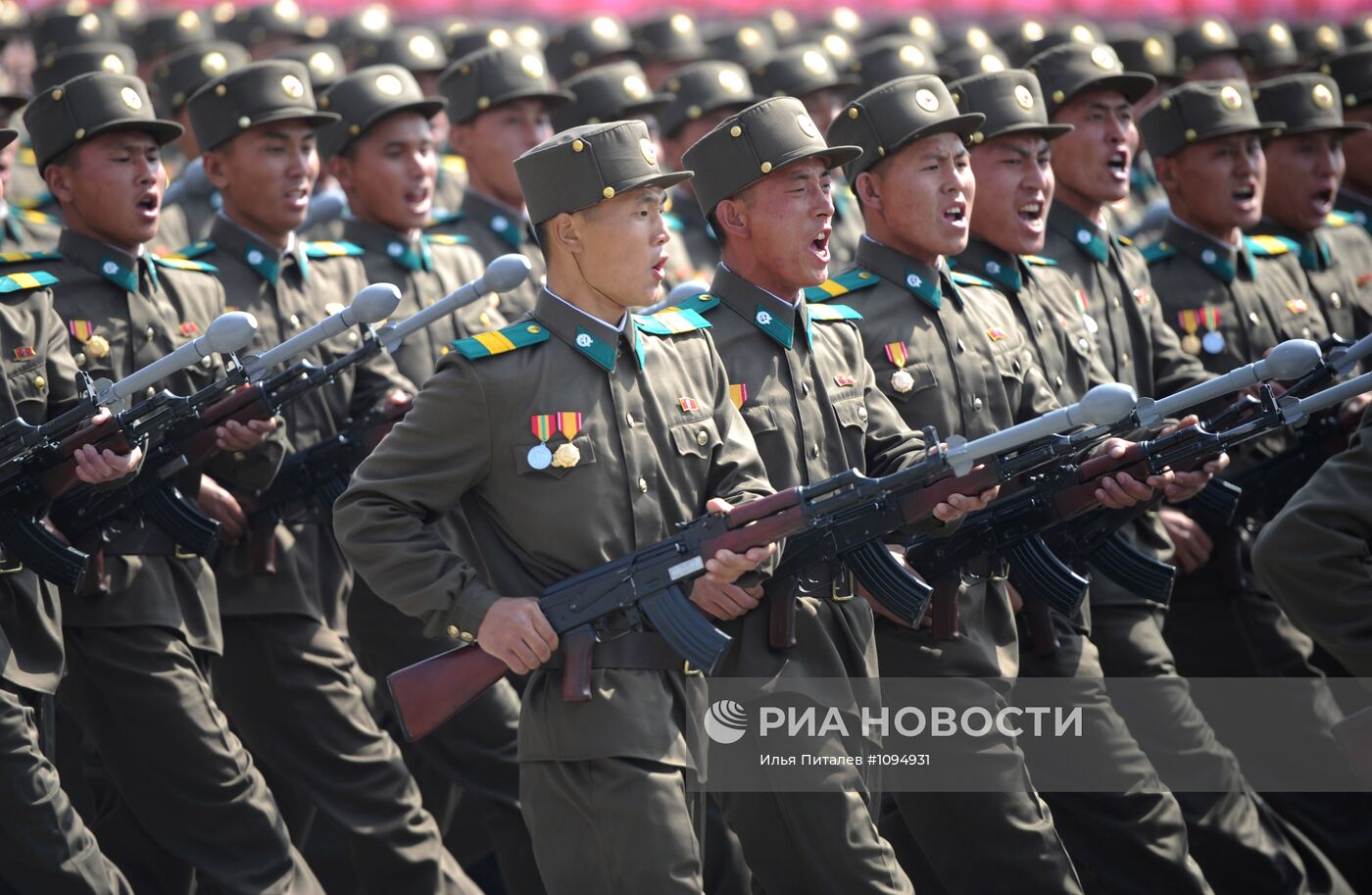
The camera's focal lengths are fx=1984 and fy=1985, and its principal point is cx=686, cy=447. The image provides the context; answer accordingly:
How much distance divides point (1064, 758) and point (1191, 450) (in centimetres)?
119

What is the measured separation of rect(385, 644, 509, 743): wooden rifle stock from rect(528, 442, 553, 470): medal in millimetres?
508

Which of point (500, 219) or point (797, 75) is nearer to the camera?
point (500, 219)

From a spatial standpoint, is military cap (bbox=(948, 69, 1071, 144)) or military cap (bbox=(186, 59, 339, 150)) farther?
military cap (bbox=(186, 59, 339, 150))

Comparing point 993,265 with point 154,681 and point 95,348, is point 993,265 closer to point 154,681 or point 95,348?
point 95,348

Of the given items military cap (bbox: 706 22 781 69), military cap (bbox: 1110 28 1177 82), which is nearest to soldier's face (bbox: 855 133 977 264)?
military cap (bbox: 1110 28 1177 82)

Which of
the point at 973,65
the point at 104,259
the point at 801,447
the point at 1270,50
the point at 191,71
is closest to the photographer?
the point at 801,447

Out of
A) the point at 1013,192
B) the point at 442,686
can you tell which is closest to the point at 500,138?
the point at 1013,192

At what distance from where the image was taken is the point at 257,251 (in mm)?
7363

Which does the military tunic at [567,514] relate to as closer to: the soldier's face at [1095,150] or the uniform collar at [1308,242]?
the soldier's face at [1095,150]

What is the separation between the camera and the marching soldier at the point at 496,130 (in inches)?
356

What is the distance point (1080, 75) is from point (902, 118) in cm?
188

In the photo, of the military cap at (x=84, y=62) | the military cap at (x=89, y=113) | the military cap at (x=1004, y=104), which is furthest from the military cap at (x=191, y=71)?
the military cap at (x=1004, y=104)

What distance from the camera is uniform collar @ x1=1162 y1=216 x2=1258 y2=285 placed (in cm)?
832

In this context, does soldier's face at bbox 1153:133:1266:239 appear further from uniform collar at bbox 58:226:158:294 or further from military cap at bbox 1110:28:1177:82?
uniform collar at bbox 58:226:158:294
